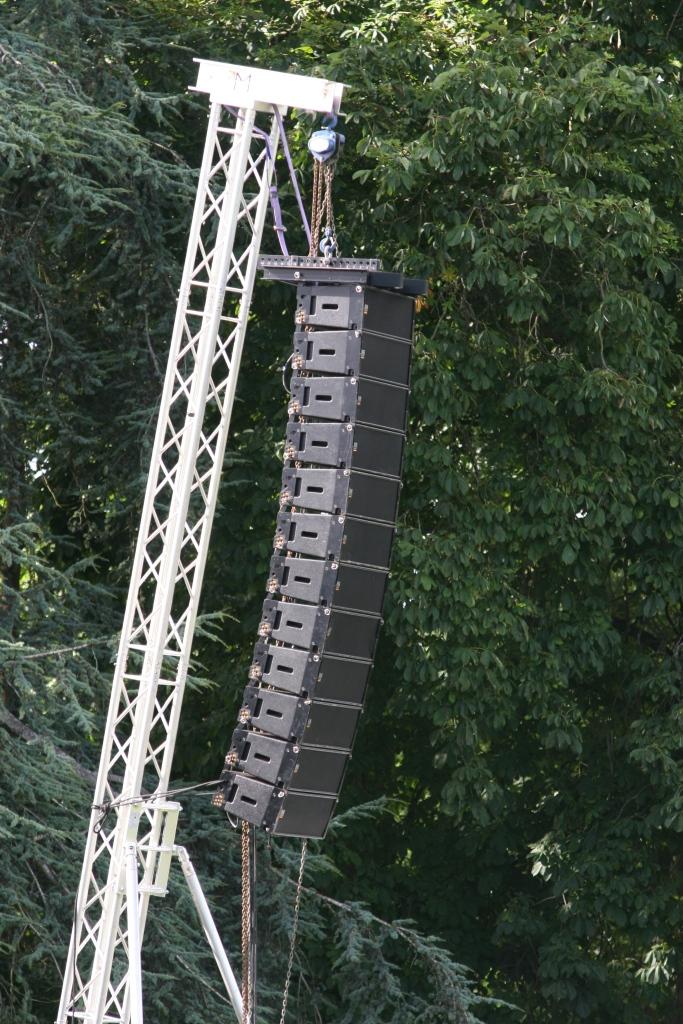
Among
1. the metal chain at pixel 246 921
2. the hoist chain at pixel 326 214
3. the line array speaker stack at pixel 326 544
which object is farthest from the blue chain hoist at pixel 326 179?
the metal chain at pixel 246 921

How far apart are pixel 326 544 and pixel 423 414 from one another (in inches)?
152

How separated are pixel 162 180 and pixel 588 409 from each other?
258 centimetres

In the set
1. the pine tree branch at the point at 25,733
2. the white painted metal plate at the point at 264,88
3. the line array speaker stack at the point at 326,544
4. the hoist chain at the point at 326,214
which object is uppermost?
the white painted metal plate at the point at 264,88

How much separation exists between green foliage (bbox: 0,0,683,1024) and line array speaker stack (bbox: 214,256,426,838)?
8.32 feet

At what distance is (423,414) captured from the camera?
28.0 feet

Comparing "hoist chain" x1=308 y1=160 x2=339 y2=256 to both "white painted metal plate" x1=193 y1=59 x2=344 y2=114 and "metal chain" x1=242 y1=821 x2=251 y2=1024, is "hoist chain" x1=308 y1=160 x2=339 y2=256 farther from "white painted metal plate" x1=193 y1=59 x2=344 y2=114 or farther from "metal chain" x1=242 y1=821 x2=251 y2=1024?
"metal chain" x1=242 y1=821 x2=251 y2=1024

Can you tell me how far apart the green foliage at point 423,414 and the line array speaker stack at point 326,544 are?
2.54 metres

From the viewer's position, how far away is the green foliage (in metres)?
7.91

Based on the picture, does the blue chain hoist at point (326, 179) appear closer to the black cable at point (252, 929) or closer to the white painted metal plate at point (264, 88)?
the white painted metal plate at point (264, 88)

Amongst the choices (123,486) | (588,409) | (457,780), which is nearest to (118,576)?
(123,486)

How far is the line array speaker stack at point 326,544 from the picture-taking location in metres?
4.75

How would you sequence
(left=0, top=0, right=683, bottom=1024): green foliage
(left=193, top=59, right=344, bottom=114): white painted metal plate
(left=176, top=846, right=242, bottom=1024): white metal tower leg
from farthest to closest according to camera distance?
1. (left=0, top=0, right=683, bottom=1024): green foliage
2. (left=176, top=846, right=242, bottom=1024): white metal tower leg
3. (left=193, top=59, right=344, bottom=114): white painted metal plate

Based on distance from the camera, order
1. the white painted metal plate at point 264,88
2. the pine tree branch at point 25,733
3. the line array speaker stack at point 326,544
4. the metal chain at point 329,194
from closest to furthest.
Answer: the line array speaker stack at point 326,544, the metal chain at point 329,194, the white painted metal plate at point 264,88, the pine tree branch at point 25,733

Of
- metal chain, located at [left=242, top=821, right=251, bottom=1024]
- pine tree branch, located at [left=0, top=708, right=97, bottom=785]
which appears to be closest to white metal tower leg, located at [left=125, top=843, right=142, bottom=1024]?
metal chain, located at [left=242, top=821, right=251, bottom=1024]
